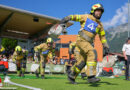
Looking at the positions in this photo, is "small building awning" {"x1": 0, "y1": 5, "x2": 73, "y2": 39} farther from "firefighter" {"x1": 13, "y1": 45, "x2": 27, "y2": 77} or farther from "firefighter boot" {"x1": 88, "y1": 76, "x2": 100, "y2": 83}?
"firefighter boot" {"x1": 88, "y1": 76, "x2": 100, "y2": 83}

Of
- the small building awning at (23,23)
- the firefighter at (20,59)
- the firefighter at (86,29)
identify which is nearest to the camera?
the firefighter at (86,29)

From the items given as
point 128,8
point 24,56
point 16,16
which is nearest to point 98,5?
point 24,56

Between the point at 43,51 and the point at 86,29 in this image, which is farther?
the point at 43,51

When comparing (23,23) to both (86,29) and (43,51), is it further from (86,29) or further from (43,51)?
(86,29)

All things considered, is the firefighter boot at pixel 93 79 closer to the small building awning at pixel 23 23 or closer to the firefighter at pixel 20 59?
the firefighter at pixel 20 59

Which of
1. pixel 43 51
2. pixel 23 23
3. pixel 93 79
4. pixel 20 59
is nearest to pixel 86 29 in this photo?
pixel 93 79

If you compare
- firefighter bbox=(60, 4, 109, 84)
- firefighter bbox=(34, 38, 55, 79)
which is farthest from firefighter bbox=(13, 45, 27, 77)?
firefighter bbox=(60, 4, 109, 84)

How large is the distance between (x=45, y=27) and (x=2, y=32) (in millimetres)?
6408

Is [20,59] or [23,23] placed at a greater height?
[23,23]

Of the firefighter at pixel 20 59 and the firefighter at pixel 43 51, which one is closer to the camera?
the firefighter at pixel 43 51

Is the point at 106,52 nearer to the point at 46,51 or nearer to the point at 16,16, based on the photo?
the point at 46,51

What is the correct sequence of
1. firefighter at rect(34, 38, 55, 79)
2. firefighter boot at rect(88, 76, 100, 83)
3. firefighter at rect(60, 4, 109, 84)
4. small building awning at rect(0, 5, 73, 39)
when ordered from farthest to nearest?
small building awning at rect(0, 5, 73, 39) → firefighter at rect(34, 38, 55, 79) → firefighter at rect(60, 4, 109, 84) → firefighter boot at rect(88, 76, 100, 83)

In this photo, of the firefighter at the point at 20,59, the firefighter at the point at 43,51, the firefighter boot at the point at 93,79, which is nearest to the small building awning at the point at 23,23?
the firefighter at the point at 20,59

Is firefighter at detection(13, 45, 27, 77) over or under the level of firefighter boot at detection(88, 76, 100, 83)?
over
